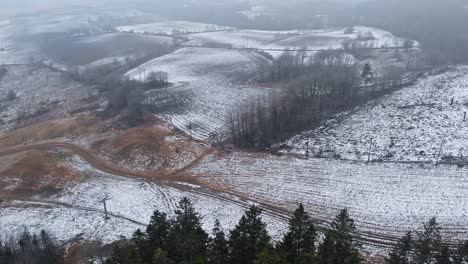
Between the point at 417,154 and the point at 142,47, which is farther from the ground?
the point at 142,47

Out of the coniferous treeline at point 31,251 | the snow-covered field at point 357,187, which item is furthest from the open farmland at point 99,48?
the coniferous treeline at point 31,251

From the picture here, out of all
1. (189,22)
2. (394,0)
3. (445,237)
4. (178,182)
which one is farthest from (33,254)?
(394,0)

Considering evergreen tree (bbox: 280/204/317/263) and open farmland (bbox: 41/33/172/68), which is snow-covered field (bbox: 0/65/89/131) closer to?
open farmland (bbox: 41/33/172/68)

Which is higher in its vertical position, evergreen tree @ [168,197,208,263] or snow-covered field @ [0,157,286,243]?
evergreen tree @ [168,197,208,263]

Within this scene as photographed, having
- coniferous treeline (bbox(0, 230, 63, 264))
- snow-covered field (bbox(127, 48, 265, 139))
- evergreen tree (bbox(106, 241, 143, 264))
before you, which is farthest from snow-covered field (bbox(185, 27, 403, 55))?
evergreen tree (bbox(106, 241, 143, 264))

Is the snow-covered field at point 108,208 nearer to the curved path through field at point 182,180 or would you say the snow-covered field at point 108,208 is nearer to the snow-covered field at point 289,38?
the curved path through field at point 182,180

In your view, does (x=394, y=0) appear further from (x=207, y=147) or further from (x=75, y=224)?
(x=75, y=224)
